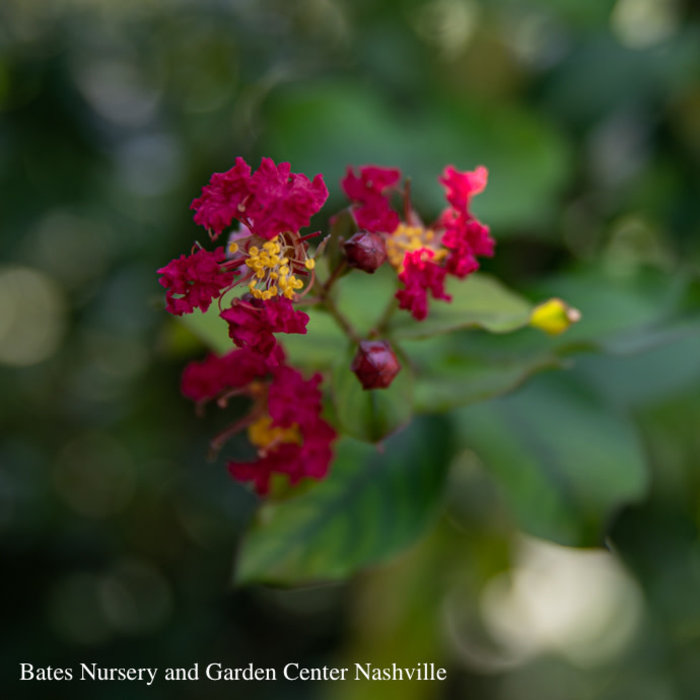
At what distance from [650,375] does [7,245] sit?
3.94 feet

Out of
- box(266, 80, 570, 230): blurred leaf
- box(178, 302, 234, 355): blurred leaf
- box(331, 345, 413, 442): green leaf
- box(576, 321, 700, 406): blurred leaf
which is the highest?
box(266, 80, 570, 230): blurred leaf

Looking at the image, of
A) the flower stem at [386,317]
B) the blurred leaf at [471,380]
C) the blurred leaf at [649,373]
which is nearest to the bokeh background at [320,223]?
the blurred leaf at [649,373]

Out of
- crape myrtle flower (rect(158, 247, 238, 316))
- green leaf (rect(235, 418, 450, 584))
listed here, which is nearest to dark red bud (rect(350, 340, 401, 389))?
crape myrtle flower (rect(158, 247, 238, 316))

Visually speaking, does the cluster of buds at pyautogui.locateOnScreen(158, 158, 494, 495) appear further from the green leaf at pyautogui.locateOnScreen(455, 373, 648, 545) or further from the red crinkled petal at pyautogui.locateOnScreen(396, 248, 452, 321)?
the green leaf at pyautogui.locateOnScreen(455, 373, 648, 545)

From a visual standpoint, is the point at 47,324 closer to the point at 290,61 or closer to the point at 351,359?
the point at 290,61

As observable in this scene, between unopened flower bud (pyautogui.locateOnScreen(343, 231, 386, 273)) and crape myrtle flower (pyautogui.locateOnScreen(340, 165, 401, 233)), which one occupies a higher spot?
crape myrtle flower (pyautogui.locateOnScreen(340, 165, 401, 233))

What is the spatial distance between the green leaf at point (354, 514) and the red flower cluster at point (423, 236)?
10.3 inches

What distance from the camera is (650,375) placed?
1.02 m

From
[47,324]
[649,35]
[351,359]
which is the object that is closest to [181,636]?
[47,324]

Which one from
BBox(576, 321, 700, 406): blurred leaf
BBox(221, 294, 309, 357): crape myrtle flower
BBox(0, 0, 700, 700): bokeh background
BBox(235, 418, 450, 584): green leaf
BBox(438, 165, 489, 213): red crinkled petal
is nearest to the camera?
BBox(221, 294, 309, 357): crape myrtle flower

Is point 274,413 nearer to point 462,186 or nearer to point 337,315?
point 337,315

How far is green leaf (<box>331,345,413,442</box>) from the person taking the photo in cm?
60

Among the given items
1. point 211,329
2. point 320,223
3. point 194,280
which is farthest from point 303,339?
point 320,223

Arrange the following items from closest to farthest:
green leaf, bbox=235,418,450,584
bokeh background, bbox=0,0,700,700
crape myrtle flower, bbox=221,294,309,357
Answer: crape myrtle flower, bbox=221,294,309,357
green leaf, bbox=235,418,450,584
bokeh background, bbox=0,0,700,700
